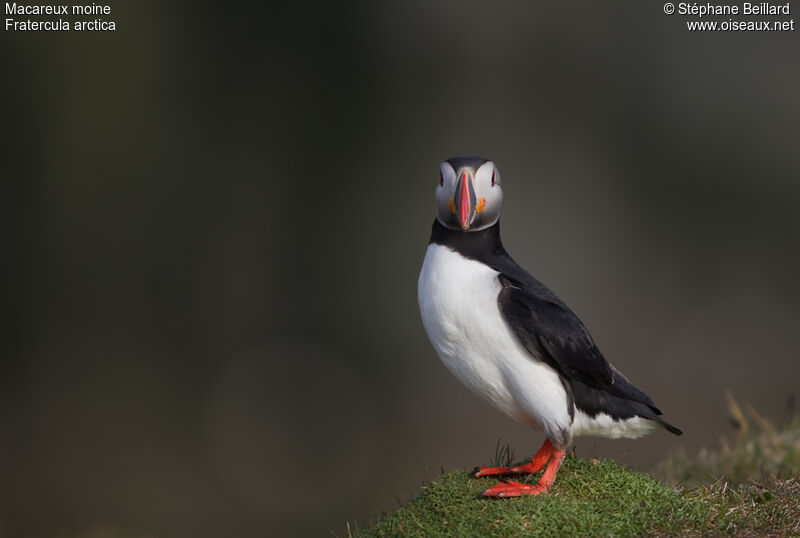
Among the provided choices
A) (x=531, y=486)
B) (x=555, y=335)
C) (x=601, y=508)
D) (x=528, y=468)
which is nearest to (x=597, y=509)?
(x=601, y=508)

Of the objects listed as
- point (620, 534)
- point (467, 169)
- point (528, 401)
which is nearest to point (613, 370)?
point (528, 401)

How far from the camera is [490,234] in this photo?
3646mm

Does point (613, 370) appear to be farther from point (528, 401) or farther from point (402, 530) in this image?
point (402, 530)

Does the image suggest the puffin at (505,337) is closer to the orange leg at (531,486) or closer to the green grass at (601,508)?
the orange leg at (531,486)

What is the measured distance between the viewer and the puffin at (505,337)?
11.3 ft

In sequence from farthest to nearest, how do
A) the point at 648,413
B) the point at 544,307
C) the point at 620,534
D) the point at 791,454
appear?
the point at 791,454
the point at 648,413
the point at 544,307
the point at 620,534

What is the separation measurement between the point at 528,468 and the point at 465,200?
1.21m

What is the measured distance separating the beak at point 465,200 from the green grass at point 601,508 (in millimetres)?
1143

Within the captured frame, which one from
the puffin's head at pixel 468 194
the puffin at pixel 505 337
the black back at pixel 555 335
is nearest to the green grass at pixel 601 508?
the puffin at pixel 505 337

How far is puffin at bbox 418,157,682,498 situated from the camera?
136 inches

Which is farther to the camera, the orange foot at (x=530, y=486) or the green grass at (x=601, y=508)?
the orange foot at (x=530, y=486)

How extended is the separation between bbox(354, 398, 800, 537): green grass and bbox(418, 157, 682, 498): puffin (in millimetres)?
105

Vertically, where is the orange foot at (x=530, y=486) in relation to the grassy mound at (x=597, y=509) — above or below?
above

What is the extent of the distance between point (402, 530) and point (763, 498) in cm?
156
